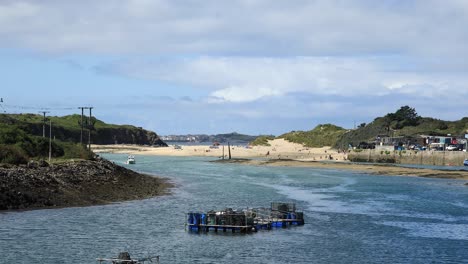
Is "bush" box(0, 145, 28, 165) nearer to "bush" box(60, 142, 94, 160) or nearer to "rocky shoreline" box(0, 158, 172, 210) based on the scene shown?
"rocky shoreline" box(0, 158, 172, 210)

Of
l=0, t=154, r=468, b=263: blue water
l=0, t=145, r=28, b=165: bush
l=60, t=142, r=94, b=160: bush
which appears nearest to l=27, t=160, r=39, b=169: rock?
l=0, t=145, r=28, b=165: bush

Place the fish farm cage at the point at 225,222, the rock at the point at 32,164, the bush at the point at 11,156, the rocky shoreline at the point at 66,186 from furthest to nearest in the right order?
the bush at the point at 11,156, the rock at the point at 32,164, the rocky shoreline at the point at 66,186, the fish farm cage at the point at 225,222

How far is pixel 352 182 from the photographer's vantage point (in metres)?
128

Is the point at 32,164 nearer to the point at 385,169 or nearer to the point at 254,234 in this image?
the point at 254,234

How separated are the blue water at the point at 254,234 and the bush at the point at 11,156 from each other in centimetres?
1766

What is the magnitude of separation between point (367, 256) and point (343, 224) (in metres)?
16.5

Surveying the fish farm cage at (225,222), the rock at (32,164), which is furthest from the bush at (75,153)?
the fish farm cage at (225,222)

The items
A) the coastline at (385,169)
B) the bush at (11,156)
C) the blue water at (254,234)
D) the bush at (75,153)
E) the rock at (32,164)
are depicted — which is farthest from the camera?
the coastline at (385,169)

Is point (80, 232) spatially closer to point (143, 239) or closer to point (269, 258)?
point (143, 239)

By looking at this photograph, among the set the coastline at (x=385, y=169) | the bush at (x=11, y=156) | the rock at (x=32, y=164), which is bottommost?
the coastline at (x=385, y=169)

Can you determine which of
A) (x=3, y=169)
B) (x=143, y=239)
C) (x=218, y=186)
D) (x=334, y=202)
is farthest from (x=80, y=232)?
(x=218, y=186)

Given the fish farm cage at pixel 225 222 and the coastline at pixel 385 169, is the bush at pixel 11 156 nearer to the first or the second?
the fish farm cage at pixel 225 222

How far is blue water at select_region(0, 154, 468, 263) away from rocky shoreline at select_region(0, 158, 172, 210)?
2.90 meters

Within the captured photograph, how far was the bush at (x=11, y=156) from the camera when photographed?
283 feet
